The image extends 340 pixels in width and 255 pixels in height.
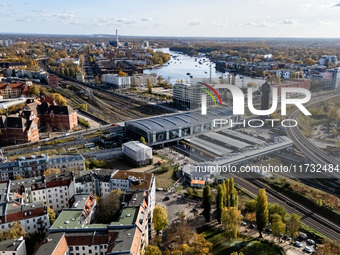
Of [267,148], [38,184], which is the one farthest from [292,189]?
[38,184]

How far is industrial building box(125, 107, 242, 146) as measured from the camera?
11.3 m

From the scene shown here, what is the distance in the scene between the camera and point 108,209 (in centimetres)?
610

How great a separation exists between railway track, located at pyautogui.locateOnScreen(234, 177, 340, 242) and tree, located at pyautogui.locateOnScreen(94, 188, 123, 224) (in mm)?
3845

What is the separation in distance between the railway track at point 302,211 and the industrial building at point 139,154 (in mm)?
2952

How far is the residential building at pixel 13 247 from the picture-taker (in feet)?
16.4

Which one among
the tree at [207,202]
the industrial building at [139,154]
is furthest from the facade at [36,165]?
the tree at [207,202]

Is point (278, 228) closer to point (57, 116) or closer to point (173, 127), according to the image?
point (173, 127)

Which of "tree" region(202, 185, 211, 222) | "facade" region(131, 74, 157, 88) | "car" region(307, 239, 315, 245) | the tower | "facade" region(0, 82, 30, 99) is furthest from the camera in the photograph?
"facade" region(131, 74, 157, 88)

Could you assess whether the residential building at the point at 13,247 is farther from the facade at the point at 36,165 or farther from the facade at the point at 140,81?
the facade at the point at 140,81

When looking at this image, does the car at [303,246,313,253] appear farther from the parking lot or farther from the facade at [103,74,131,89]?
the facade at [103,74,131,89]

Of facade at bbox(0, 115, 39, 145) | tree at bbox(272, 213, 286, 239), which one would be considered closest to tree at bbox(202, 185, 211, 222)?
tree at bbox(272, 213, 286, 239)

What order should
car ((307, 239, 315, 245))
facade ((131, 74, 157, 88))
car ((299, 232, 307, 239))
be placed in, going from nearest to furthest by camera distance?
car ((307, 239, 315, 245)) < car ((299, 232, 307, 239)) < facade ((131, 74, 157, 88))

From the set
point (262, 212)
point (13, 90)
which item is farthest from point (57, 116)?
point (262, 212)

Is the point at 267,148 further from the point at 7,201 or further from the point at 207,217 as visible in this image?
the point at 7,201
